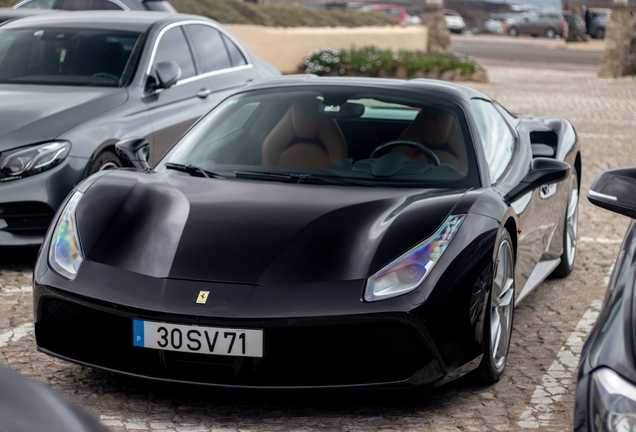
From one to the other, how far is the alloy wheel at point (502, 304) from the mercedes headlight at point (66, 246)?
1605 millimetres

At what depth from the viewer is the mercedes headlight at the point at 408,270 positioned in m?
3.55

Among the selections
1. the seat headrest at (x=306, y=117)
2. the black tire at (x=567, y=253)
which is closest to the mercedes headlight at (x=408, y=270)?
the seat headrest at (x=306, y=117)

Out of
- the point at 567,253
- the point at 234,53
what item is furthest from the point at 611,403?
the point at 234,53

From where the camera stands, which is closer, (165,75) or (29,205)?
(29,205)

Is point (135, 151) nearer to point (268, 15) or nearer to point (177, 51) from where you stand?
point (177, 51)

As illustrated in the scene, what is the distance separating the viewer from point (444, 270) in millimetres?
3631

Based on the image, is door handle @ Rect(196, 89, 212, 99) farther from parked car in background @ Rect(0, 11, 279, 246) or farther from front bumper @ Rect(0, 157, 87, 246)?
front bumper @ Rect(0, 157, 87, 246)

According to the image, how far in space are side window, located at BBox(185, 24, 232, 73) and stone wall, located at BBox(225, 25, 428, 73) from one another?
1196 centimetres

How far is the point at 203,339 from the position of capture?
348 centimetres

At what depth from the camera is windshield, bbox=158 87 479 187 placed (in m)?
4.53

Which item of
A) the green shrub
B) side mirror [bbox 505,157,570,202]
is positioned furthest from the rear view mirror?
the green shrub

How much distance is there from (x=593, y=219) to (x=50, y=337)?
517 cm

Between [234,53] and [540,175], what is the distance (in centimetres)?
427

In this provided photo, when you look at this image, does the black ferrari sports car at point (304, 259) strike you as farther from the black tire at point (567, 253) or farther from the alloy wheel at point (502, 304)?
the black tire at point (567, 253)
